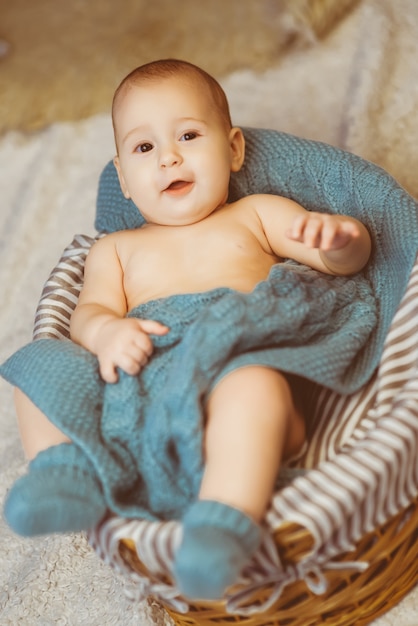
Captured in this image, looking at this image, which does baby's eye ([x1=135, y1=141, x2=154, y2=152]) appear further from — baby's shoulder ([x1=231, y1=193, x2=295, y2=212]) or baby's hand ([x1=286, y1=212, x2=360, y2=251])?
baby's hand ([x1=286, y1=212, x2=360, y2=251])

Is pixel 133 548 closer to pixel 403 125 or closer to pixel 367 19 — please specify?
pixel 403 125

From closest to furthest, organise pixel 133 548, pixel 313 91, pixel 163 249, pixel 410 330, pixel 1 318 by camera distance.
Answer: pixel 133 548 < pixel 410 330 < pixel 163 249 < pixel 1 318 < pixel 313 91

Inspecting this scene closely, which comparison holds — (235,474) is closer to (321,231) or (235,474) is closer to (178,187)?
(321,231)

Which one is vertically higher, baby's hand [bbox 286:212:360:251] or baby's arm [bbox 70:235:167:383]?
baby's hand [bbox 286:212:360:251]

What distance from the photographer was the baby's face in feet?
3.84

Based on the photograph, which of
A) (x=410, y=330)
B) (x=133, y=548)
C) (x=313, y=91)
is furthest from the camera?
(x=313, y=91)

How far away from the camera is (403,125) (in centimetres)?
170

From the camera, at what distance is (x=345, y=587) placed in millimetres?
974

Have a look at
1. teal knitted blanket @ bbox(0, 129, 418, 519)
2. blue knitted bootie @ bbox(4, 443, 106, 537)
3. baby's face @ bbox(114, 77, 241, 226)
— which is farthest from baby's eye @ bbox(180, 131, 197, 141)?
blue knitted bootie @ bbox(4, 443, 106, 537)

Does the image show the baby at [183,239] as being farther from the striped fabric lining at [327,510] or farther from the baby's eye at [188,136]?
the striped fabric lining at [327,510]

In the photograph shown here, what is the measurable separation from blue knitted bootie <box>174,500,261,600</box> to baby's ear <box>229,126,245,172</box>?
0.61 m

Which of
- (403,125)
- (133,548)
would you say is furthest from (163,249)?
(403,125)

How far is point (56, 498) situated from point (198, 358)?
229 mm

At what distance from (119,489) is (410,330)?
1.36ft
